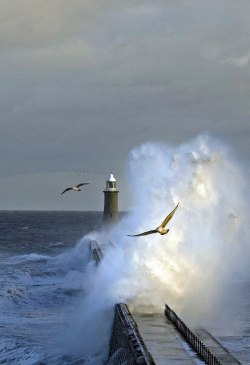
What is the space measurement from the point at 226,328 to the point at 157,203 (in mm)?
9683

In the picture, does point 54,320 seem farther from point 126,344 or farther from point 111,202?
point 111,202

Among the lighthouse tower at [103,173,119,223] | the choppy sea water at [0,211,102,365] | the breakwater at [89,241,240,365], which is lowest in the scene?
the choppy sea water at [0,211,102,365]

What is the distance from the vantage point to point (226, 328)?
890 inches

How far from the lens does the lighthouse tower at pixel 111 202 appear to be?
63.8 meters

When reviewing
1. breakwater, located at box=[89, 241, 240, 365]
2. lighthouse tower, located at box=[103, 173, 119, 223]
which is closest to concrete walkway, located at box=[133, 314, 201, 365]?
breakwater, located at box=[89, 241, 240, 365]

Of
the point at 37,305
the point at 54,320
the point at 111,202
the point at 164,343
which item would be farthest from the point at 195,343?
the point at 111,202

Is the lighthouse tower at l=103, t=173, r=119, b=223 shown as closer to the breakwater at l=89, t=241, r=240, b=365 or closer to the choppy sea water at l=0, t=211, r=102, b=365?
the choppy sea water at l=0, t=211, r=102, b=365

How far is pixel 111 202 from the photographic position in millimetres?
63812

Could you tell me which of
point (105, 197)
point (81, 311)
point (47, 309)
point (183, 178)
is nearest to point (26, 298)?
point (47, 309)

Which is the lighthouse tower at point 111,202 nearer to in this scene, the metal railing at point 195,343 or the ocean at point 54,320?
the ocean at point 54,320

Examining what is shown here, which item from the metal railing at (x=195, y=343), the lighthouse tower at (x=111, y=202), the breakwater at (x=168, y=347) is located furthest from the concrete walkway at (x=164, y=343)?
the lighthouse tower at (x=111, y=202)

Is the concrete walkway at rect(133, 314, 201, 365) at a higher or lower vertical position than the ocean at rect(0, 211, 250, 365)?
higher

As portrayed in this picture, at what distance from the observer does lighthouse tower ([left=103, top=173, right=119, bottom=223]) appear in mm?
63781

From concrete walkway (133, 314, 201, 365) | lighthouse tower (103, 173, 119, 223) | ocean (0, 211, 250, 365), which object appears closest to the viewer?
concrete walkway (133, 314, 201, 365)
